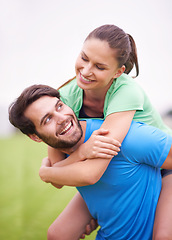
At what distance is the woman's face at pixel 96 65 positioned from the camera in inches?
85.4

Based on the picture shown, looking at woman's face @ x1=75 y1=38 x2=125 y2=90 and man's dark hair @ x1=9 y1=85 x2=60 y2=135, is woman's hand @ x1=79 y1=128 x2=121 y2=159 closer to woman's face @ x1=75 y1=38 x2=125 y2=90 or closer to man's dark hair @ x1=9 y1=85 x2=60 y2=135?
woman's face @ x1=75 y1=38 x2=125 y2=90

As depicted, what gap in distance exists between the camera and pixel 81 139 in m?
2.17

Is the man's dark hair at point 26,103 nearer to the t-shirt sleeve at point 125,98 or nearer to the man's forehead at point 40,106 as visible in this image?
the man's forehead at point 40,106

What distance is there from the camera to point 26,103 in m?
2.26

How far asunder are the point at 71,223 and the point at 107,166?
0.83m

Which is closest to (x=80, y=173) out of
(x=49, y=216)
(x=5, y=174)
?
(x=49, y=216)

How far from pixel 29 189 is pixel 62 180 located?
4234 millimetres

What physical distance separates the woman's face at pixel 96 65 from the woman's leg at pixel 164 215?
0.96 meters

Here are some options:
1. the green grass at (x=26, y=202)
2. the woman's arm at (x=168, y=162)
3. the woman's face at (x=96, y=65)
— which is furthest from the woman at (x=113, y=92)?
the green grass at (x=26, y=202)

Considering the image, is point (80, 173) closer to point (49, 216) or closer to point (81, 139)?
point (81, 139)

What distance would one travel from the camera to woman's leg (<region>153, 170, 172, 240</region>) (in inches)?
69.2

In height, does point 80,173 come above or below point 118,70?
below

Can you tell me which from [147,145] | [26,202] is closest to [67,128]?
[147,145]

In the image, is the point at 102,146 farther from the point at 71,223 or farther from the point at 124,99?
the point at 71,223
